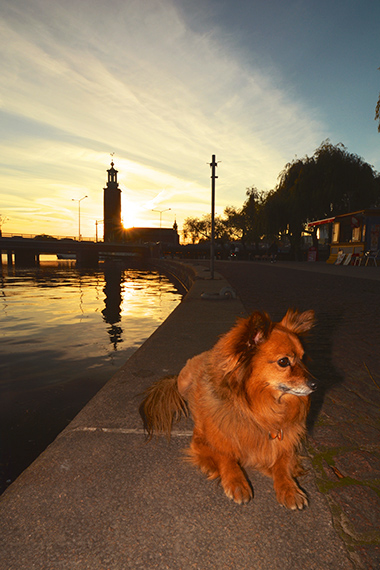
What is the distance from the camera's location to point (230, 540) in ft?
6.41

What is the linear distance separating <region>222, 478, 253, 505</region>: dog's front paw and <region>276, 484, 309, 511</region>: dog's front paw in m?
0.20

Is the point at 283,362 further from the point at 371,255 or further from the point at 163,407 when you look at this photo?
the point at 371,255

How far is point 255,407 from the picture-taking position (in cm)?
251

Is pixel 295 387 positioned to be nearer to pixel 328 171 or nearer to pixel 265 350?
pixel 265 350

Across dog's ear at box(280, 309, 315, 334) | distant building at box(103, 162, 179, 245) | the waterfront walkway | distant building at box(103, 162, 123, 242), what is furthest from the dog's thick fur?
distant building at box(103, 162, 123, 242)

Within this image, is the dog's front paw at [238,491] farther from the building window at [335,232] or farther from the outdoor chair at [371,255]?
the building window at [335,232]

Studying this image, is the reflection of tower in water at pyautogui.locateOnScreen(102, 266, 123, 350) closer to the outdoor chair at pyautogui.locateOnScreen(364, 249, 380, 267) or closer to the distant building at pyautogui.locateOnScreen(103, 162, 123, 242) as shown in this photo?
the outdoor chair at pyautogui.locateOnScreen(364, 249, 380, 267)

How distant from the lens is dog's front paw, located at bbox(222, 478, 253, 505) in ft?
7.50

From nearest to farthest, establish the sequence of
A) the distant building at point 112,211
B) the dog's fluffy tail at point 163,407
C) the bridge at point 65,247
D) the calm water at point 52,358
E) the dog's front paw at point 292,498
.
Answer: the dog's front paw at point 292,498 < the dog's fluffy tail at point 163,407 < the calm water at point 52,358 < the bridge at point 65,247 < the distant building at point 112,211

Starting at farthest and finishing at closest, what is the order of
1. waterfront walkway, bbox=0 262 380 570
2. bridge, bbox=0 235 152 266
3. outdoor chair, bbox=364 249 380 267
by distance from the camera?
bridge, bbox=0 235 152 266 → outdoor chair, bbox=364 249 380 267 → waterfront walkway, bbox=0 262 380 570

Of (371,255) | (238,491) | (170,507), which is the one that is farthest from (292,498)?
(371,255)

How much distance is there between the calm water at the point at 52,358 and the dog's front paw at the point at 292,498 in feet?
9.45

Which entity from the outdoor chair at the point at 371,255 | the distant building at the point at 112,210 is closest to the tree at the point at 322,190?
the outdoor chair at the point at 371,255

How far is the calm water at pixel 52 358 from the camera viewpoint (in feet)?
15.2
